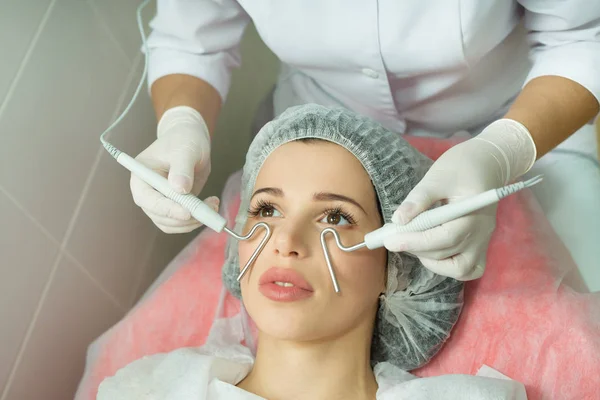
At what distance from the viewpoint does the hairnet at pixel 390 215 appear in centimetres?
134

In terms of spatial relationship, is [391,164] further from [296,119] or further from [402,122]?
[402,122]

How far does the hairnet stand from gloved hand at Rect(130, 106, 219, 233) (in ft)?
0.44

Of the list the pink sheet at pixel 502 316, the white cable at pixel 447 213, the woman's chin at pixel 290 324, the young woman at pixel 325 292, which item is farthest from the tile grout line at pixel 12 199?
the white cable at pixel 447 213

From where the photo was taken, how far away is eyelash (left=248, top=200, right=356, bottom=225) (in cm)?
129

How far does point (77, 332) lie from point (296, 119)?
929 mm

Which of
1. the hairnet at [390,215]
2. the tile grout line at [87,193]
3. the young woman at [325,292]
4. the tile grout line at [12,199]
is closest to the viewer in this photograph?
the young woman at [325,292]

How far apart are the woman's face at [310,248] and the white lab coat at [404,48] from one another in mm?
293

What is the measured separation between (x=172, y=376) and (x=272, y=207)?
454mm

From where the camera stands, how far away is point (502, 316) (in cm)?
144

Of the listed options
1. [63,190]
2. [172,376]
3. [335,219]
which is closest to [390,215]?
[335,219]

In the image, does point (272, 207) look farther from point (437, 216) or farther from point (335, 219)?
point (437, 216)

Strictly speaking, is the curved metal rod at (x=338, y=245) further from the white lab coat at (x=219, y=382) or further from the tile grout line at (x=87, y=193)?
the tile grout line at (x=87, y=193)

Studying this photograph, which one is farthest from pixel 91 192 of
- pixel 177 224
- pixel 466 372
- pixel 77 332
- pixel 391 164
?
pixel 466 372

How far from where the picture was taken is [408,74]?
1495mm
